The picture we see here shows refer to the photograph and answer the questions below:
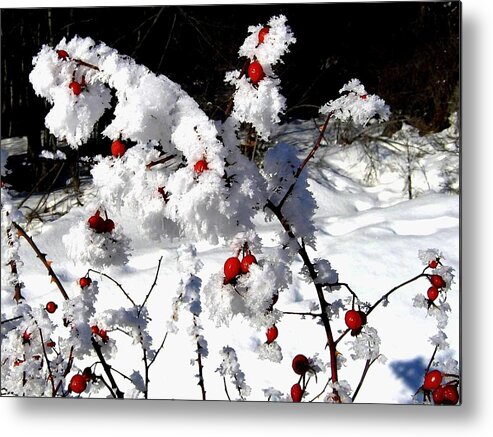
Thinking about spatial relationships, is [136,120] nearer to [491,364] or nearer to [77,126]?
[77,126]

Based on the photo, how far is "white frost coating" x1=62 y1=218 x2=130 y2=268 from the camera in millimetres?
1030

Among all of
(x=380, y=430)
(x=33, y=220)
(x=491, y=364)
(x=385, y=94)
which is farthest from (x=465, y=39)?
(x=33, y=220)

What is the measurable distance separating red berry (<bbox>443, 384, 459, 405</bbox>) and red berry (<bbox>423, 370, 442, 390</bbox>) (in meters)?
0.03

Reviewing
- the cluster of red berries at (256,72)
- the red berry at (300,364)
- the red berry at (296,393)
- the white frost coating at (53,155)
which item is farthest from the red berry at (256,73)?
the white frost coating at (53,155)

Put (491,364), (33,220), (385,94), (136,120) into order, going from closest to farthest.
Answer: (136,120)
(491,364)
(385,94)
(33,220)

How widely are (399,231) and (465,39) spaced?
479 mm

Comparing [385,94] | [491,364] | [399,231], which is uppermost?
[385,94]

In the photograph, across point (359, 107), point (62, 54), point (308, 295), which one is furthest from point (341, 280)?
point (62, 54)

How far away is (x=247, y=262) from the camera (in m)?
0.91

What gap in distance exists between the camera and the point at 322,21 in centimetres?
160

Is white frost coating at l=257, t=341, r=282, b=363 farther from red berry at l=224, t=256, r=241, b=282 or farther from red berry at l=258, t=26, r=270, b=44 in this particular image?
red berry at l=258, t=26, r=270, b=44

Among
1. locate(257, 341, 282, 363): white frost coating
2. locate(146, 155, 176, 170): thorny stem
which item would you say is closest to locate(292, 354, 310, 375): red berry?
locate(257, 341, 282, 363): white frost coating

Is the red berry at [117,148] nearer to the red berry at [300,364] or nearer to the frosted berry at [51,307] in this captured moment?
the red berry at [300,364]

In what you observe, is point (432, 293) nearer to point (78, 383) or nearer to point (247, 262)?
point (247, 262)
